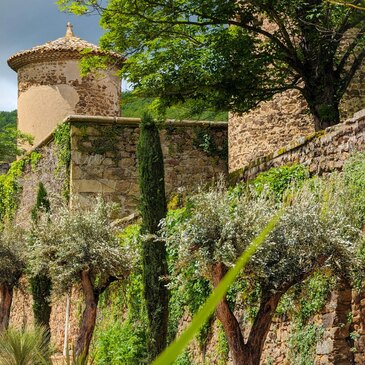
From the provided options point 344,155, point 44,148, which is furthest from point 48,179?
point 344,155

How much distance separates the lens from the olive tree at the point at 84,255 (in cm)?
1217

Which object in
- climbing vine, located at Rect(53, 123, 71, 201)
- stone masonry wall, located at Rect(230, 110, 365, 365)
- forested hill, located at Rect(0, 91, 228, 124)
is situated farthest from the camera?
climbing vine, located at Rect(53, 123, 71, 201)

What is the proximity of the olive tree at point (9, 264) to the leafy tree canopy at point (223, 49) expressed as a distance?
16.6ft

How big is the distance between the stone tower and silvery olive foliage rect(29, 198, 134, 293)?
9.82m

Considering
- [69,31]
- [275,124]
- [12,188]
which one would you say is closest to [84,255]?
[275,124]

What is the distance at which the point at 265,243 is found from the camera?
7.39 meters

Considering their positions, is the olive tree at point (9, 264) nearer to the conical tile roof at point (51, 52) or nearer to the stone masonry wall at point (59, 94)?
the stone masonry wall at point (59, 94)

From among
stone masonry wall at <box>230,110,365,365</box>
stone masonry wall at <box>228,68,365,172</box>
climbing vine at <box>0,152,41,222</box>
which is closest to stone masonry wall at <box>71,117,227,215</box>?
stone masonry wall at <box>228,68,365,172</box>

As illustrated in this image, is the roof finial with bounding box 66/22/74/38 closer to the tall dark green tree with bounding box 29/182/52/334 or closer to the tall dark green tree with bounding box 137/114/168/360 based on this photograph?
the tall dark green tree with bounding box 29/182/52/334

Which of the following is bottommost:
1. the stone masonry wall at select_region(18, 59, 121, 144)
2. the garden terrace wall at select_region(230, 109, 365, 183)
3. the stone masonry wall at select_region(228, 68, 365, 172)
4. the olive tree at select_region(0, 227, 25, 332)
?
the olive tree at select_region(0, 227, 25, 332)

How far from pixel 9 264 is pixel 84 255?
529 centimetres

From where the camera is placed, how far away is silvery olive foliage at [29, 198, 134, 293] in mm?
12156

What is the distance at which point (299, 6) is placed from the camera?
13.8 metres

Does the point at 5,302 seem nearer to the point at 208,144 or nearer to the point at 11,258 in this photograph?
the point at 11,258
